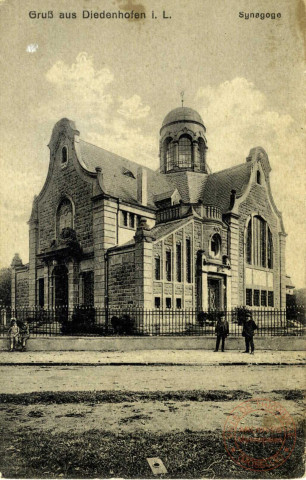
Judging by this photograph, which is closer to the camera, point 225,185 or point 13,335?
point 13,335

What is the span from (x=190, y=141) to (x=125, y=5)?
1132 inches

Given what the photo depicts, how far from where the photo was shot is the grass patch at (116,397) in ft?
26.5

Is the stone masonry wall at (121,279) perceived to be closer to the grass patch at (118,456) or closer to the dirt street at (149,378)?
the dirt street at (149,378)

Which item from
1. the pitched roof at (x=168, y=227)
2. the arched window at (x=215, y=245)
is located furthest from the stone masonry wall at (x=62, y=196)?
the arched window at (x=215, y=245)

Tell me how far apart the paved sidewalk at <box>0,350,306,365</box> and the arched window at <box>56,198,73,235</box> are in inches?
469

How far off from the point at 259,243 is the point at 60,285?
48.5 ft

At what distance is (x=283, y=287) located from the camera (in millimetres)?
31547

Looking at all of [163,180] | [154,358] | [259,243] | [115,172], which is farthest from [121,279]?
[163,180]

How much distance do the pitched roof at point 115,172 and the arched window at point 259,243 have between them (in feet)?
22.0

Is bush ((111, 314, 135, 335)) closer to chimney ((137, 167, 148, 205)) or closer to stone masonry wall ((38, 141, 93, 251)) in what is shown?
stone masonry wall ((38, 141, 93, 251))

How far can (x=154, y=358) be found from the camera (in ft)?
46.4

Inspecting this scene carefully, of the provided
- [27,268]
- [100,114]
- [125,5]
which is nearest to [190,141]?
[27,268]

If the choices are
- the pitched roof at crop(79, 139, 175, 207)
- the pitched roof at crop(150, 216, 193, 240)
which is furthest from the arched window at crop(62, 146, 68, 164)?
the pitched roof at crop(150, 216, 193, 240)

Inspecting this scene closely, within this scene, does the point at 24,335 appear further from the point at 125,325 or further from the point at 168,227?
the point at 168,227
